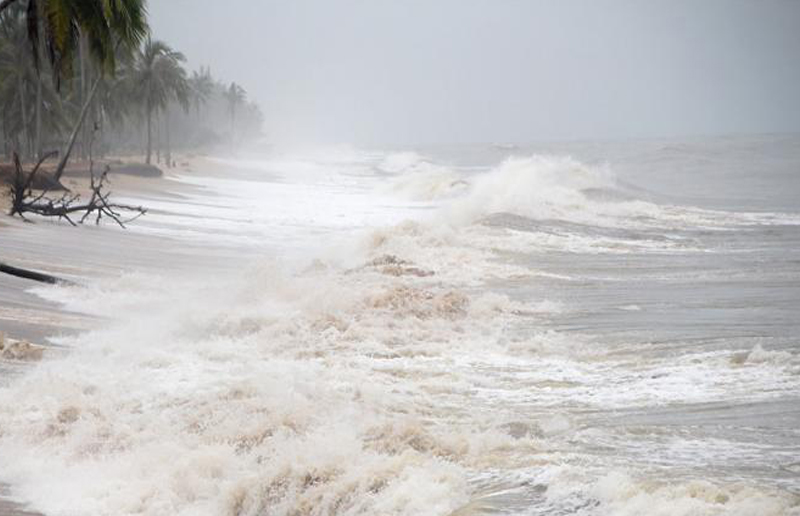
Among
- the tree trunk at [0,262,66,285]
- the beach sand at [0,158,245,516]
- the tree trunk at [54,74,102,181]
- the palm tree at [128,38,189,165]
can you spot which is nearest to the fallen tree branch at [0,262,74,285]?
the tree trunk at [0,262,66,285]

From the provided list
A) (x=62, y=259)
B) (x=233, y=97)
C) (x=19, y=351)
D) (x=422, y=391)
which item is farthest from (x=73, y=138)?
(x=233, y=97)

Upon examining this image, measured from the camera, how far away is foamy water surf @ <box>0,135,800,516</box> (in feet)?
22.7

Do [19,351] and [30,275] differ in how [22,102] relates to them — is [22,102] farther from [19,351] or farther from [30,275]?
[19,351]

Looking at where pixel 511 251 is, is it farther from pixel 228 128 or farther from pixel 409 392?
pixel 228 128

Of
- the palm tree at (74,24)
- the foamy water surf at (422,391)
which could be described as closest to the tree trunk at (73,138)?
the foamy water surf at (422,391)

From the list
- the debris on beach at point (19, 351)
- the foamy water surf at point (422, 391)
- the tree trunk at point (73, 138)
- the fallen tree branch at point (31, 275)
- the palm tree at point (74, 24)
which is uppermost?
the palm tree at point (74, 24)

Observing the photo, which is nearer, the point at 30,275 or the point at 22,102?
the point at 30,275

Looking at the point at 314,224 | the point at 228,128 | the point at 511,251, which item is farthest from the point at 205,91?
the point at 511,251

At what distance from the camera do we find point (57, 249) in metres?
18.0

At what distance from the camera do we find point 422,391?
9.71 m

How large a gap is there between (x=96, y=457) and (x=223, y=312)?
5253 mm

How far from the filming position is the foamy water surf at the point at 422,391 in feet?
22.7

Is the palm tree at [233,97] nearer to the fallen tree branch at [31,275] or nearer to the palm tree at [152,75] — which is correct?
the palm tree at [152,75]

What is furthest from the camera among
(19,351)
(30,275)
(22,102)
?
(22,102)
